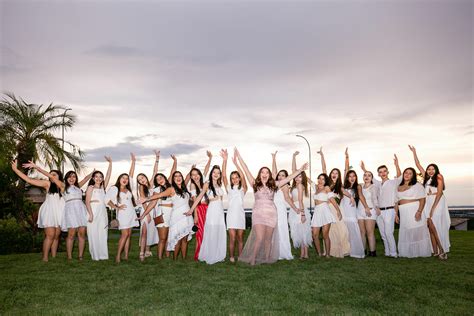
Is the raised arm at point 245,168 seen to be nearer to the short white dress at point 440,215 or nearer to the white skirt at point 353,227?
the white skirt at point 353,227

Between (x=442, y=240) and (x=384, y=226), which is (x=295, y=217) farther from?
(x=442, y=240)

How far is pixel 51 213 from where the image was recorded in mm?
12469

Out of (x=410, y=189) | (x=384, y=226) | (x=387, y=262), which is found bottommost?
(x=387, y=262)

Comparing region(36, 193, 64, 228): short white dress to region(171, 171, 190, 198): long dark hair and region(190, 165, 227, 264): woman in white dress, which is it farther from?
region(190, 165, 227, 264): woman in white dress

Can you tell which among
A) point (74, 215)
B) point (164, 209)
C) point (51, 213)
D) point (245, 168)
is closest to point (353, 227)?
point (245, 168)

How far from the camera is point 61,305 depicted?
693 cm

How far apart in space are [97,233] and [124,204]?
122 cm

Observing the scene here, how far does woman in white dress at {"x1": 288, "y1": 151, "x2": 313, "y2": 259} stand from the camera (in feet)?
40.3

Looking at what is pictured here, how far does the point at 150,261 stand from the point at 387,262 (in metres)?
6.06

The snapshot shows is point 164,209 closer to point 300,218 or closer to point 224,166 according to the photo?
point 224,166

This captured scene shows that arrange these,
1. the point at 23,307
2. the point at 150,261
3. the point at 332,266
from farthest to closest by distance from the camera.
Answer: the point at 150,261, the point at 332,266, the point at 23,307

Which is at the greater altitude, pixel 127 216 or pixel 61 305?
pixel 127 216

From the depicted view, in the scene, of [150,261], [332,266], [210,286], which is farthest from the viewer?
[150,261]

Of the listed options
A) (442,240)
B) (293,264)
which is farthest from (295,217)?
(442,240)
